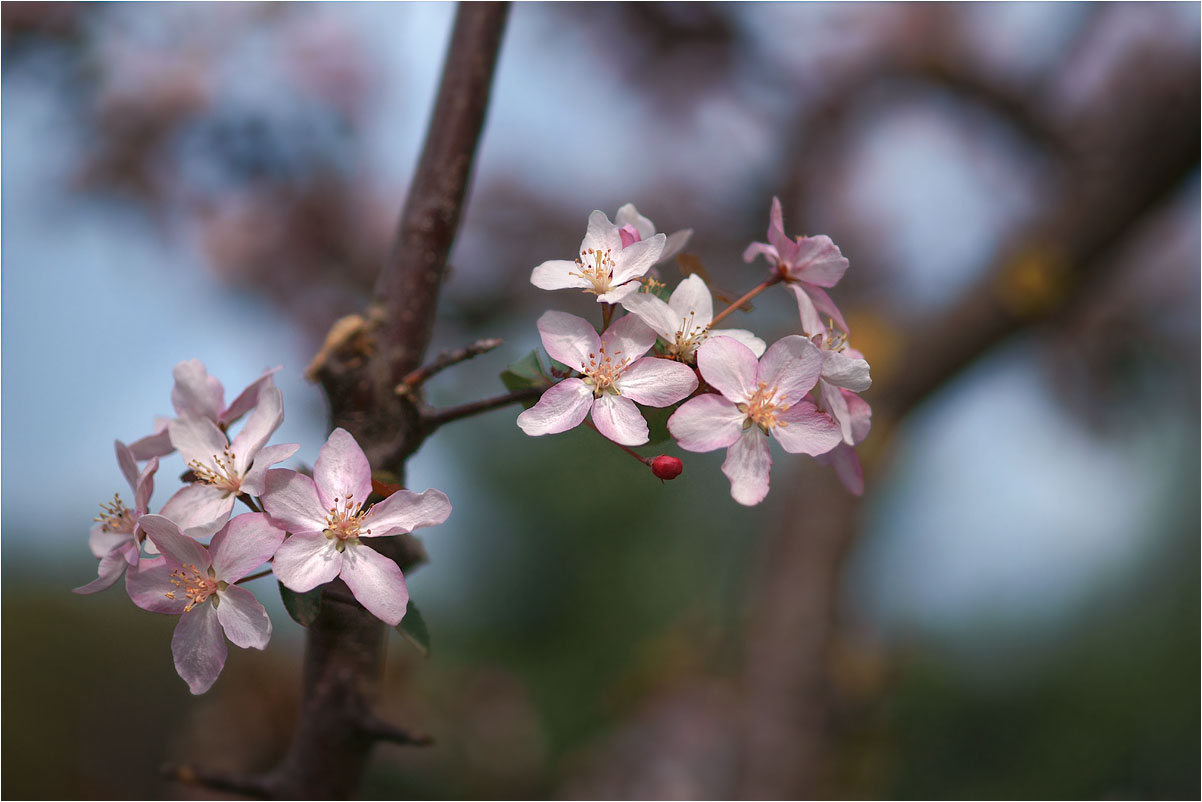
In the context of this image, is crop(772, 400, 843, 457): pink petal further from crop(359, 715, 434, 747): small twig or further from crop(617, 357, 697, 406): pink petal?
crop(359, 715, 434, 747): small twig

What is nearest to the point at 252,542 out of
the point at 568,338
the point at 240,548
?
the point at 240,548

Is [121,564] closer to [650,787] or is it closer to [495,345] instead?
[495,345]

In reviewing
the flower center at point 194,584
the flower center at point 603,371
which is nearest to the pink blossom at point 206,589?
the flower center at point 194,584

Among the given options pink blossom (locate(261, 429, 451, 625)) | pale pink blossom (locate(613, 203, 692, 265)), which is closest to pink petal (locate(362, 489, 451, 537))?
pink blossom (locate(261, 429, 451, 625))

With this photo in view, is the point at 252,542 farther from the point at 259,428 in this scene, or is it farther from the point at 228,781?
the point at 228,781

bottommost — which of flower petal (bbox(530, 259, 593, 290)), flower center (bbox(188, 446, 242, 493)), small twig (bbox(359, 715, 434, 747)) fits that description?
small twig (bbox(359, 715, 434, 747))

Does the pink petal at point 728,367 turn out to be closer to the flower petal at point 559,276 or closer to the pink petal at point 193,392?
the flower petal at point 559,276
